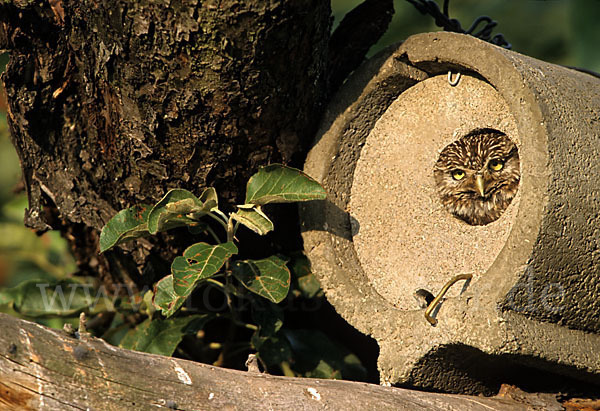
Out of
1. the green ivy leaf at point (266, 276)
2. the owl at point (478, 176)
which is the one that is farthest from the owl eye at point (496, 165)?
the green ivy leaf at point (266, 276)

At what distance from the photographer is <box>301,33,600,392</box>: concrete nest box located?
1458 mm

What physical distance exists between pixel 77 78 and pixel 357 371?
1.22 metres

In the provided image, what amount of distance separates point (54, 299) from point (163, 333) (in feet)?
1.42

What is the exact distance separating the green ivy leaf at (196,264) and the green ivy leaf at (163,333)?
398mm

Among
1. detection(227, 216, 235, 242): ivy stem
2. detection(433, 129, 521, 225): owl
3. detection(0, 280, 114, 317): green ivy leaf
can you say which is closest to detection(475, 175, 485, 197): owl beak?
detection(433, 129, 521, 225): owl

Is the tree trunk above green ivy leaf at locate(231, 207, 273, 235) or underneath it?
above

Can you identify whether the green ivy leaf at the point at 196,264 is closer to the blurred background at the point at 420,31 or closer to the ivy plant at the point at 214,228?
the ivy plant at the point at 214,228

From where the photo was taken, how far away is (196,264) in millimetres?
1629

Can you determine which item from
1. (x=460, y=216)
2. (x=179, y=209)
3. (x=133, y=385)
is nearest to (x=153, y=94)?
(x=179, y=209)

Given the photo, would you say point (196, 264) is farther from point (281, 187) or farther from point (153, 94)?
point (153, 94)

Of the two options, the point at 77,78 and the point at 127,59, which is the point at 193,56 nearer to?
the point at 127,59

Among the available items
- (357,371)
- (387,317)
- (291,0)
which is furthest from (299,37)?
(357,371)

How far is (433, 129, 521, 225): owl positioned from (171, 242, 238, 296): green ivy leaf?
58cm

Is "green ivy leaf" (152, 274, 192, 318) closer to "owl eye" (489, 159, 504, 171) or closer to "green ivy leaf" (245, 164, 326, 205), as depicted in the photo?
"green ivy leaf" (245, 164, 326, 205)
